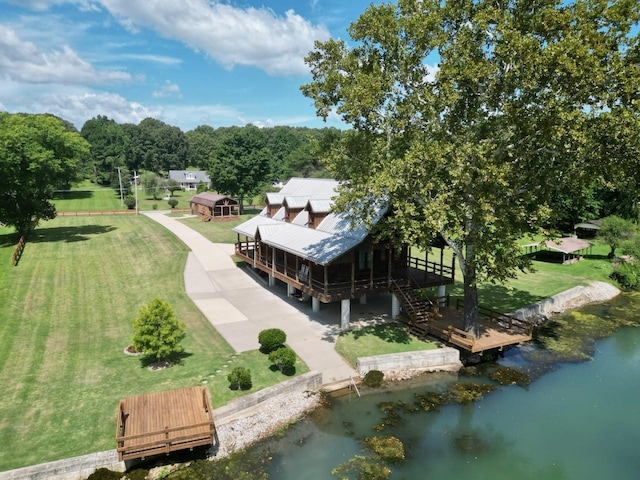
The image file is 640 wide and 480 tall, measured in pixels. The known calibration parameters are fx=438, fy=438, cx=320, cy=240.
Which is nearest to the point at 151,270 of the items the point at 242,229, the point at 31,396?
the point at 242,229

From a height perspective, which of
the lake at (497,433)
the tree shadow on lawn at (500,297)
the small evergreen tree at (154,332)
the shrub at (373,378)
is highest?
the small evergreen tree at (154,332)

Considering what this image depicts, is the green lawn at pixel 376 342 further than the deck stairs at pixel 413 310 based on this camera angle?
No

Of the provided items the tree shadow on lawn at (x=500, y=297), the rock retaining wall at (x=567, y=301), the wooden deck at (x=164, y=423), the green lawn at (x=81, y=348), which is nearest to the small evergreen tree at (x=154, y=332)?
the green lawn at (x=81, y=348)

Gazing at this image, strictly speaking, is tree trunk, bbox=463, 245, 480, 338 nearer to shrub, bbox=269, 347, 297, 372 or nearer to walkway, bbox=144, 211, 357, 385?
walkway, bbox=144, 211, 357, 385

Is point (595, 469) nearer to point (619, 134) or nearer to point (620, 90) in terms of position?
point (619, 134)

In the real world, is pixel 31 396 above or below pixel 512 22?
below

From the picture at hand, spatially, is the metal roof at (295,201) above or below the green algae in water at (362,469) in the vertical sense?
above

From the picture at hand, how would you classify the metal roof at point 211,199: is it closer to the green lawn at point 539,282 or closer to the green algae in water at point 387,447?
the green lawn at point 539,282
